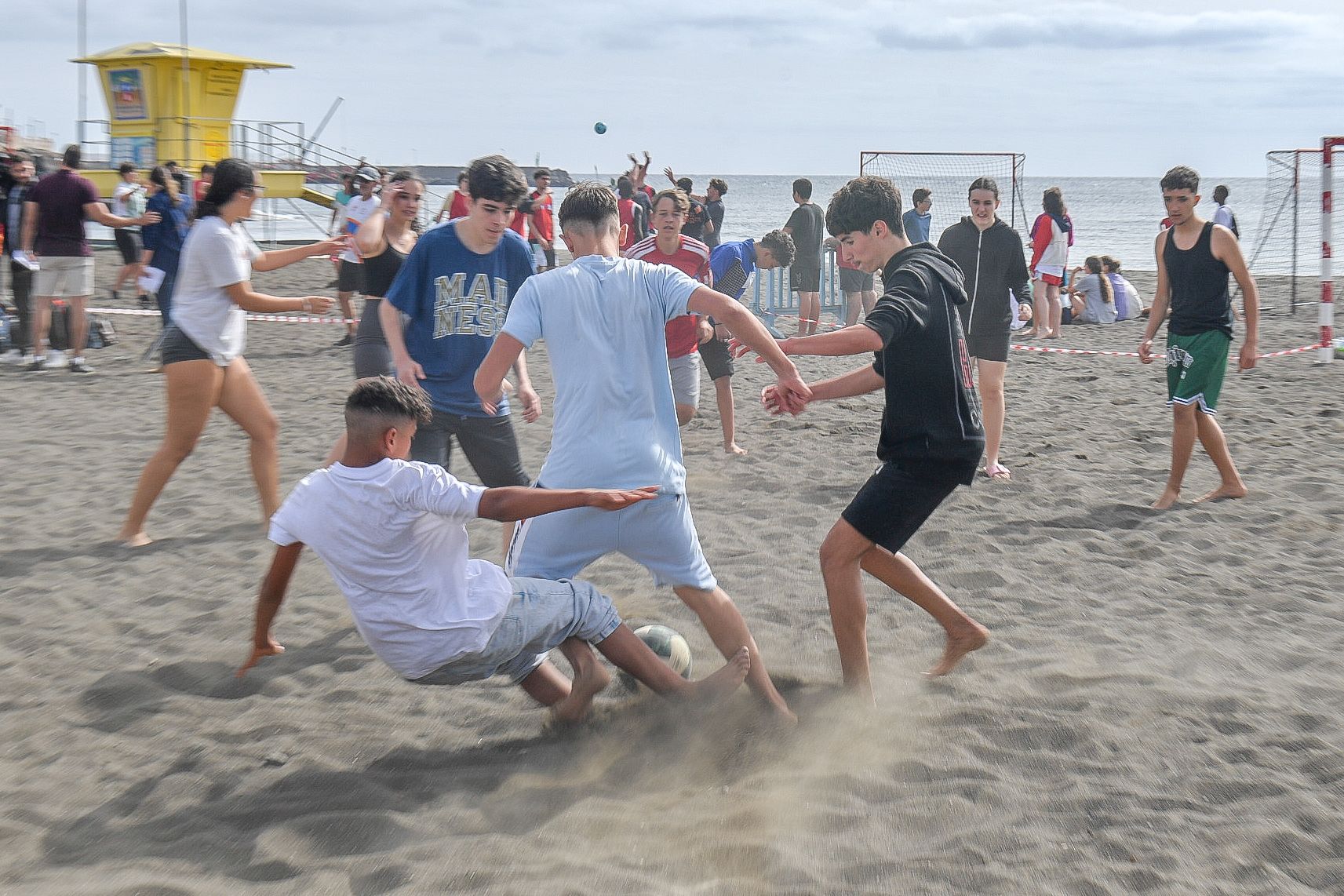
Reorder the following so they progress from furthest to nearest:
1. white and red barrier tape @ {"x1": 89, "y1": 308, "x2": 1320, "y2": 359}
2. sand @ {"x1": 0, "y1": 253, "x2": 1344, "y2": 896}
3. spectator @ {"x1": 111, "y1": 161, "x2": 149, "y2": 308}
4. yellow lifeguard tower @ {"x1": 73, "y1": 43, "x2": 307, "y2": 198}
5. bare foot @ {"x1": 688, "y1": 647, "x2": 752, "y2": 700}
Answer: yellow lifeguard tower @ {"x1": 73, "y1": 43, "x2": 307, "y2": 198} < spectator @ {"x1": 111, "y1": 161, "x2": 149, "y2": 308} < white and red barrier tape @ {"x1": 89, "y1": 308, "x2": 1320, "y2": 359} < bare foot @ {"x1": 688, "y1": 647, "x2": 752, "y2": 700} < sand @ {"x1": 0, "y1": 253, "x2": 1344, "y2": 896}

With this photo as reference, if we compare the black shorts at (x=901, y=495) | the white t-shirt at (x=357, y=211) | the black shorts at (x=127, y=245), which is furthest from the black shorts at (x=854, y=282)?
the black shorts at (x=901, y=495)

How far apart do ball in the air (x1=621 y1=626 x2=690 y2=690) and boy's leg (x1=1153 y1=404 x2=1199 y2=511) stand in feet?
12.4

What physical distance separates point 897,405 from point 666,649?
1259 mm

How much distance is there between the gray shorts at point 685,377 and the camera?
7484 millimetres

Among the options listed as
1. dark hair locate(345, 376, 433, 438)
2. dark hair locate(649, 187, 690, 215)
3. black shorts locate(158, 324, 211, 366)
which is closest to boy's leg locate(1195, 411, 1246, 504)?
dark hair locate(649, 187, 690, 215)

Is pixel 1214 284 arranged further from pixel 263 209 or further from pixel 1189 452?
pixel 263 209

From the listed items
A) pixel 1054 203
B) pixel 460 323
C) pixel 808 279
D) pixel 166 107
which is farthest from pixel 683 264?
pixel 166 107

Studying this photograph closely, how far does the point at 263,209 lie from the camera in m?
34.8

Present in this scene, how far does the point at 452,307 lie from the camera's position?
4867 millimetres

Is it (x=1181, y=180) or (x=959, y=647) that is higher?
(x=1181, y=180)

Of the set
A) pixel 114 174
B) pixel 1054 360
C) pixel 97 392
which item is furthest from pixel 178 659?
pixel 114 174

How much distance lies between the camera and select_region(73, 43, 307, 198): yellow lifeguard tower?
1099 inches

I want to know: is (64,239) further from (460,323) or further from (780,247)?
(460,323)

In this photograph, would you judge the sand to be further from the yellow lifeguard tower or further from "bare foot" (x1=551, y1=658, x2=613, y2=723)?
the yellow lifeguard tower
